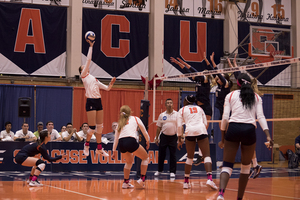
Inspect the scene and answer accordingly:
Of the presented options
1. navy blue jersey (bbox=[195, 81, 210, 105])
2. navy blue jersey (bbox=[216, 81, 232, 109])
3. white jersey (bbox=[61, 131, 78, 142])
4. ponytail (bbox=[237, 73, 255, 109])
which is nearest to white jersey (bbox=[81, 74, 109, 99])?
navy blue jersey (bbox=[195, 81, 210, 105])

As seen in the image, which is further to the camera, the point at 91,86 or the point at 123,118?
the point at 91,86

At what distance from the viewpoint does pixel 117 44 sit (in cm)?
1886

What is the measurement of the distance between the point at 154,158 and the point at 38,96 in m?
6.36

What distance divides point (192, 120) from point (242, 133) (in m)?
2.83

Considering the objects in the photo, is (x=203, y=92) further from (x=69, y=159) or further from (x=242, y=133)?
(x=242, y=133)

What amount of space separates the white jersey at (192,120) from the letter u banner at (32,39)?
10103 millimetres

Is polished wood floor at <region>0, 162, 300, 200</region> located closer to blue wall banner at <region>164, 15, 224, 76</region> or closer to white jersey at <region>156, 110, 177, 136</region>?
white jersey at <region>156, 110, 177, 136</region>

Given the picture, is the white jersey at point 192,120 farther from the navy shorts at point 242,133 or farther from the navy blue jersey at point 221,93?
the navy shorts at point 242,133

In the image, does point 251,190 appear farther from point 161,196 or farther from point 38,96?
point 38,96

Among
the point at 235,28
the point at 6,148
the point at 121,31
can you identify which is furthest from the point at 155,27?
the point at 6,148

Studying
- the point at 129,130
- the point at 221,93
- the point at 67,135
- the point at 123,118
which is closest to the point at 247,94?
the point at 129,130

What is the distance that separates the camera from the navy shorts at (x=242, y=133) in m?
6.04

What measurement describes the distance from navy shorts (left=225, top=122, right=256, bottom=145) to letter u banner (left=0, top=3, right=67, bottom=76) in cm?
1291

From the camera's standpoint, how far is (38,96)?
1697 cm
